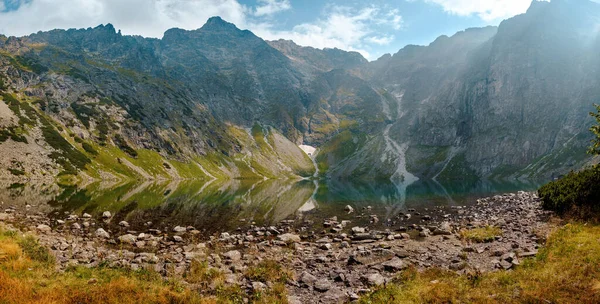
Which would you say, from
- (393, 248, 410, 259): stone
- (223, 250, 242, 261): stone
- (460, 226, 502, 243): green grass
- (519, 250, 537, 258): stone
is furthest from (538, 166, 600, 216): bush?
(223, 250, 242, 261): stone

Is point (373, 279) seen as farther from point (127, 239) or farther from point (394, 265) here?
point (127, 239)

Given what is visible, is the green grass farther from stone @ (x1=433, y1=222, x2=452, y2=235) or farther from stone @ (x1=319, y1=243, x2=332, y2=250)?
stone @ (x1=319, y1=243, x2=332, y2=250)

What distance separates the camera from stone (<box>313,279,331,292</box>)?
1689cm

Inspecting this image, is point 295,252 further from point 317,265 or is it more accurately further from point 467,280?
point 467,280

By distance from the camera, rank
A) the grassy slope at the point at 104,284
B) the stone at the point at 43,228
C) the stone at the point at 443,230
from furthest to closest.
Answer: the stone at the point at 443,230, the stone at the point at 43,228, the grassy slope at the point at 104,284

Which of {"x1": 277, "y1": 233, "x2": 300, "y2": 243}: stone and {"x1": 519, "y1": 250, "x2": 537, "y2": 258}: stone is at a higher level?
{"x1": 519, "y1": 250, "x2": 537, "y2": 258}: stone

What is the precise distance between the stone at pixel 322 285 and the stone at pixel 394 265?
4.33 meters

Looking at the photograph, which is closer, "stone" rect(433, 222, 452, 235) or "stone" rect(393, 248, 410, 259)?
"stone" rect(393, 248, 410, 259)

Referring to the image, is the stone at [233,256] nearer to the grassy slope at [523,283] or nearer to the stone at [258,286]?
the stone at [258,286]

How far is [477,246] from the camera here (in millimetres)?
23797

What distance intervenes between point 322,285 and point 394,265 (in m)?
5.48

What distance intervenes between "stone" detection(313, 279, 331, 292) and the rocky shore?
5 centimetres

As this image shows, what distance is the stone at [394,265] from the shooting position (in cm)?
1958

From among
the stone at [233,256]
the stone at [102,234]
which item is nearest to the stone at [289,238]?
the stone at [233,256]
